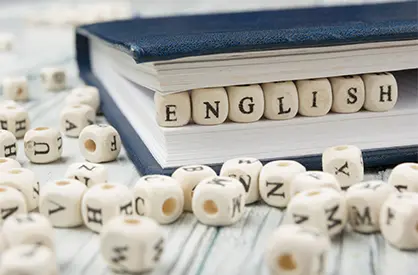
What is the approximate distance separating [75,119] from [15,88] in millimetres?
346

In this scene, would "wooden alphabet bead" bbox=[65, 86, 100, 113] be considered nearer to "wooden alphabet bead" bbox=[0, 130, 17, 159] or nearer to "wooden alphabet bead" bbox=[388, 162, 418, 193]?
"wooden alphabet bead" bbox=[0, 130, 17, 159]

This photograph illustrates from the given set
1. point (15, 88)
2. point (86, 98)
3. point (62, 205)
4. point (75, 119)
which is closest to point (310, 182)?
point (62, 205)

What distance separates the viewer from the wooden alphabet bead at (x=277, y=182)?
2.71ft

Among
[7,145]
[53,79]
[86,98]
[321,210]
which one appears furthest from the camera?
[53,79]

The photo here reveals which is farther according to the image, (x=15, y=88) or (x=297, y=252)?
(x=15, y=88)

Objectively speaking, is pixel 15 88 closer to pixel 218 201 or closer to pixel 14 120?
pixel 14 120

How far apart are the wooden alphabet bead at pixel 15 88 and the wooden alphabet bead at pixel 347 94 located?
2.42 ft

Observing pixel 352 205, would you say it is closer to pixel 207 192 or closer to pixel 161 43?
pixel 207 192

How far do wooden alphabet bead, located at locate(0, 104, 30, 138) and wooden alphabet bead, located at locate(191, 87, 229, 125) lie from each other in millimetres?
376

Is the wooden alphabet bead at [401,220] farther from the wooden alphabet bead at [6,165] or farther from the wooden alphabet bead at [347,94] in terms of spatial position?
the wooden alphabet bead at [6,165]

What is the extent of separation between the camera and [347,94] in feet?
3.13

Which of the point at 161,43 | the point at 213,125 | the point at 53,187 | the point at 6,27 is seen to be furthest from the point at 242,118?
the point at 6,27

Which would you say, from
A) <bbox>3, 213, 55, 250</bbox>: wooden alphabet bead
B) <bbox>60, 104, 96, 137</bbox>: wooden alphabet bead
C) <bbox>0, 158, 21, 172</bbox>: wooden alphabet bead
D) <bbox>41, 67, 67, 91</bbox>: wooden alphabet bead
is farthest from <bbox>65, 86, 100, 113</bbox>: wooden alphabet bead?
<bbox>3, 213, 55, 250</bbox>: wooden alphabet bead

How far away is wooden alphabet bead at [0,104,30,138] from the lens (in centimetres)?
116
